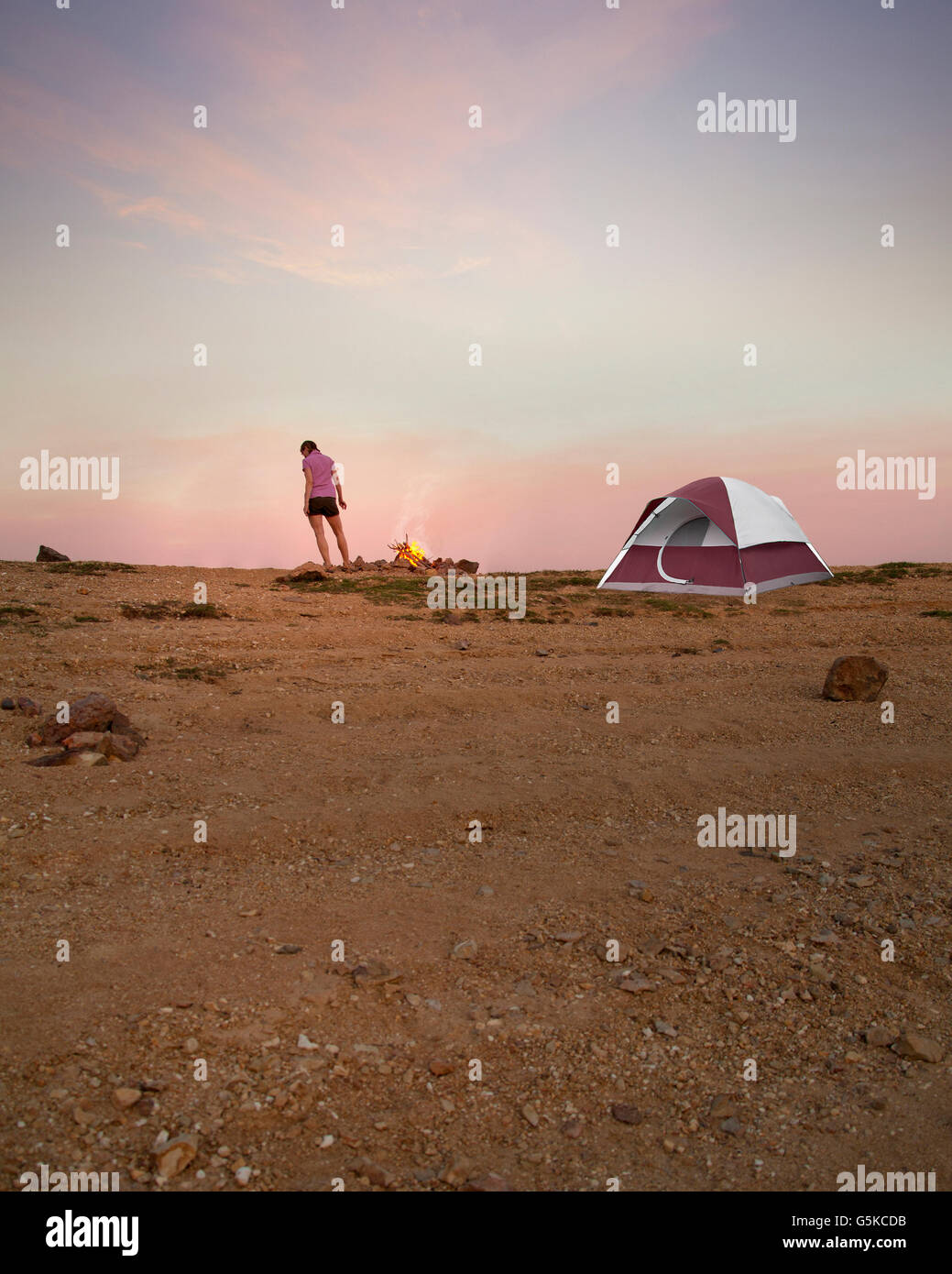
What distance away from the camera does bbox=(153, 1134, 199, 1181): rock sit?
3.00m

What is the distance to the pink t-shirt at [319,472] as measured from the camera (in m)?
17.3

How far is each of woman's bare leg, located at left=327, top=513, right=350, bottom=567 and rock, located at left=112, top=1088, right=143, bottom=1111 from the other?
50.0 feet

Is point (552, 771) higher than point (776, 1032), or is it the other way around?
point (552, 771)

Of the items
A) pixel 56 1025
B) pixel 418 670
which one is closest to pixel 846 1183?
pixel 56 1025

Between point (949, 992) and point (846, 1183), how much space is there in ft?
4.74

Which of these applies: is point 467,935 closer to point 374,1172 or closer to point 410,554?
point 374,1172

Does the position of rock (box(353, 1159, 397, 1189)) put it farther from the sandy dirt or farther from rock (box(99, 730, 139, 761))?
rock (box(99, 730, 139, 761))

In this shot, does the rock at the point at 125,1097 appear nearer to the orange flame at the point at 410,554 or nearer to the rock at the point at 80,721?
the rock at the point at 80,721

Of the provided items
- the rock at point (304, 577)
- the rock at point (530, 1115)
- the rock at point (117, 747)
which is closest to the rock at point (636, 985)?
the rock at point (530, 1115)

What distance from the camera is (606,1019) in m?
3.90

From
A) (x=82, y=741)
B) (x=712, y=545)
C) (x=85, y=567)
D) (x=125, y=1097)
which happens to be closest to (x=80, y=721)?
(x=82, y=741)

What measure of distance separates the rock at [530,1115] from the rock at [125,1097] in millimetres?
1517

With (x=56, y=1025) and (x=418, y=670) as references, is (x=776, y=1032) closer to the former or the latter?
(x=56, y=1025)

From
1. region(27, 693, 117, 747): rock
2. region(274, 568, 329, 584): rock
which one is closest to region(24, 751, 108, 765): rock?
region(27, 693, 117, 747): rock
